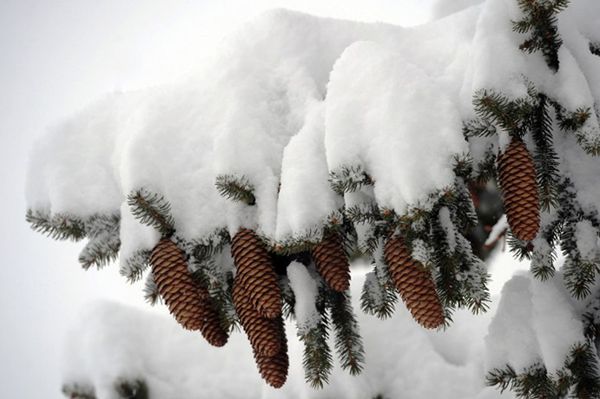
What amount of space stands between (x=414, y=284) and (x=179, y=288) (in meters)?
0.65

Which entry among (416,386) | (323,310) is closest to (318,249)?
(323,310)

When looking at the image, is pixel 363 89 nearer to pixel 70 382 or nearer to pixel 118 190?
pixel 118 190

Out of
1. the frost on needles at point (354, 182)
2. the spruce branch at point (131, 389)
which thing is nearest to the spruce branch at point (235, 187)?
the frost on needles at point (354, 182)

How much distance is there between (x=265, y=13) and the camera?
1.84m

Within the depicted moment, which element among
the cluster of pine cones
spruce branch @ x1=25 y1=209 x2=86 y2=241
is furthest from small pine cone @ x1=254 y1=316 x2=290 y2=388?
spruce branch @ x1=25 y1=209 x2=86 y2=241

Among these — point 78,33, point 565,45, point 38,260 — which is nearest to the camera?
point 565,45

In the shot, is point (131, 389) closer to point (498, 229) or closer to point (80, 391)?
point (80, 391)

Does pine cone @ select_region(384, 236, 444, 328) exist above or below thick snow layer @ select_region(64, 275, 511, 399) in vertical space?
above

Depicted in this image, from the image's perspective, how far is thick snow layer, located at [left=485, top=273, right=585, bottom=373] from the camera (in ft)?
5.09

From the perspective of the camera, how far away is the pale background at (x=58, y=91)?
12.9m

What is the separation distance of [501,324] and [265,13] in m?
1.44

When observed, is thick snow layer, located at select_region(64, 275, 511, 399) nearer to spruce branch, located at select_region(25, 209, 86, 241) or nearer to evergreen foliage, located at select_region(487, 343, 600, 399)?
evergreen foliage, located at select_region(487, 343, 600, 399)

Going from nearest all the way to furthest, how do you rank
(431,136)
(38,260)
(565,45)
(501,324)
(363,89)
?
(431,136)
(363,89)
(565,45)
(501,324)
(38,260)

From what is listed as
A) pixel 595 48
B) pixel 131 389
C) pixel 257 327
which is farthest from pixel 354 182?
pixel 131 389
